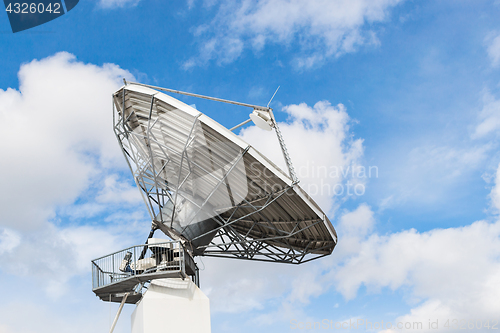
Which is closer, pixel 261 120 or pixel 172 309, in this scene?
pixel 261 120

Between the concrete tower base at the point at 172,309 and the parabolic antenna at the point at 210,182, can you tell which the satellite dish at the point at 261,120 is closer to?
the parabolic antenna at the point at 210,182

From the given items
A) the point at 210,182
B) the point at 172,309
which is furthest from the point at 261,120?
the point at 172,309

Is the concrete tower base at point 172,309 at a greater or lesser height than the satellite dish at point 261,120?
lesser

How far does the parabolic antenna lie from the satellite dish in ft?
0.13

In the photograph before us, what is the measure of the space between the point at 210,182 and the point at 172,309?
20.3ft

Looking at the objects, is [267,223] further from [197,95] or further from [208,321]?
[197,95]

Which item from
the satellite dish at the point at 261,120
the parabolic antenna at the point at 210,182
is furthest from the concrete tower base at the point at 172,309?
the satellite dish at the point at 261,120

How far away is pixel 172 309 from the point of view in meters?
21.8

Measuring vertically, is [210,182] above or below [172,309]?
above

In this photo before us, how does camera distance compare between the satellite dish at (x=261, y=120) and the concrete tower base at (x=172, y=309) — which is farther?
the concrete tower base at (x=172, y=309)

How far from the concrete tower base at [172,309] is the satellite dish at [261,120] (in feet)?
29.1

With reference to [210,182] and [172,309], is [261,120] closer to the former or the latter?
[210,182]

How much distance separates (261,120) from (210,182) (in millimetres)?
4497

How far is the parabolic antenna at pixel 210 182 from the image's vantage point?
18578 millimetres
